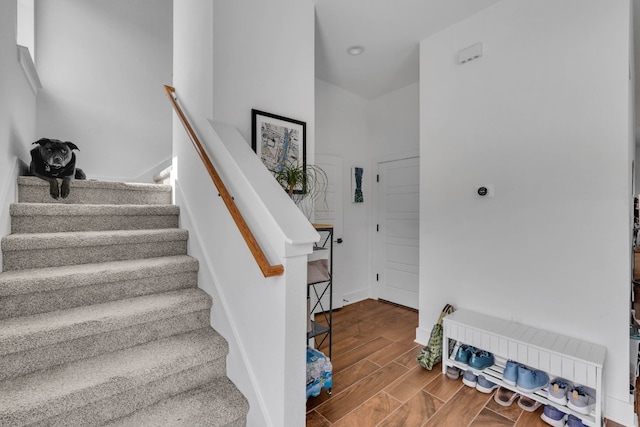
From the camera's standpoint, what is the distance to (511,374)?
78.5 inches

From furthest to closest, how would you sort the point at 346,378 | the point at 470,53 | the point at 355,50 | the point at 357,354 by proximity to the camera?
the point at 355,50 → the point at 357,354 → the point at 470,53 → the point at 346,378

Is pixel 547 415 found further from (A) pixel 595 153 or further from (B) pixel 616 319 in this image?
(A) pixel 595 153

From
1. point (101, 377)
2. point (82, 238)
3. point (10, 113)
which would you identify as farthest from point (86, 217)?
point (101, 377)

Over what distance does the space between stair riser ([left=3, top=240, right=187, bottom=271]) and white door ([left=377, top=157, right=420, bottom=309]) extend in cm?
267

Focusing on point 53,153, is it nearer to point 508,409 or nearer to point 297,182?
point 297,182

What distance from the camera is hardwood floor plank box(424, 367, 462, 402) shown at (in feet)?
6.72

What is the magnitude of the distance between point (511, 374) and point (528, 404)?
0.61 feet

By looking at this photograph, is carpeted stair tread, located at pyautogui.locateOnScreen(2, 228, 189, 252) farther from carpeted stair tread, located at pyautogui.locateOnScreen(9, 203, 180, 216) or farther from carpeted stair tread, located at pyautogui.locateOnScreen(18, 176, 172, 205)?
carpeted stair tread, located at pyautogui.locateOnScreen(18, 176, 172, 205)

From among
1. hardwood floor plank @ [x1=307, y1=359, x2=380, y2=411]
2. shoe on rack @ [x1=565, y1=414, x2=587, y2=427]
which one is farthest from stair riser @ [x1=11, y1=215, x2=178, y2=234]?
shoe on rack @ [x1=565, y1=414, x2=587, y2=427]

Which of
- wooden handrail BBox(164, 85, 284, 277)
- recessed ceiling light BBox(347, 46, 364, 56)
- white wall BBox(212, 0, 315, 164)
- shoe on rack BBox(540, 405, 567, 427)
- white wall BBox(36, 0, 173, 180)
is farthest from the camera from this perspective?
white wall BBox(36, 0, 173, 180)

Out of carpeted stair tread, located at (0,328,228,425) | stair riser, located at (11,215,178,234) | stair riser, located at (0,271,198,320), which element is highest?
stair riser, located at (11,215,178,234)

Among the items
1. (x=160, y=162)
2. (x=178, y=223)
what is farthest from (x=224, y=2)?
(x=160, y=162)

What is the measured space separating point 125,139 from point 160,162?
46cm

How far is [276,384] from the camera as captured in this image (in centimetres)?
136
